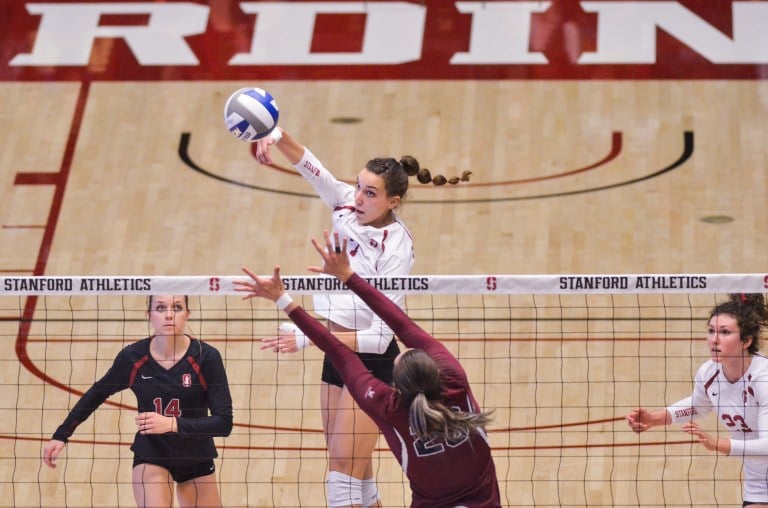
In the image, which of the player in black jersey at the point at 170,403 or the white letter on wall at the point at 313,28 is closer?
the player in black jersey at the point at 170,403

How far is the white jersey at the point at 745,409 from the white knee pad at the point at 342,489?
2127 mm

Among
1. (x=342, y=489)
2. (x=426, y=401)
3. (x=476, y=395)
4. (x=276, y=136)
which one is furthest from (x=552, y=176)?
(x=426, y=401)

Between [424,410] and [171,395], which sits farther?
[171,395]

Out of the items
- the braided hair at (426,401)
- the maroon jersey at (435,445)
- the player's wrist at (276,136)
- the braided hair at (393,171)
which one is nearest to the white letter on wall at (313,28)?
the player's wrist at (276,136)

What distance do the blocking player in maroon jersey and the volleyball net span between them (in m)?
3.77

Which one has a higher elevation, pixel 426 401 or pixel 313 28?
pixel 313 28

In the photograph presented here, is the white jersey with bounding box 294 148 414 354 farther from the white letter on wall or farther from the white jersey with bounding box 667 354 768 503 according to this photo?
the white letter on wall

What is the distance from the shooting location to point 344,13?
20.2 metres

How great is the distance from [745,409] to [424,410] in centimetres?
293

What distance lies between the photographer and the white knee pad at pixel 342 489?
383 inches

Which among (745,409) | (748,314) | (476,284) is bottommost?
(745,409)

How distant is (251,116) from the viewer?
10773 millimetres

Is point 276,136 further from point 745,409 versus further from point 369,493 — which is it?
point 745,409

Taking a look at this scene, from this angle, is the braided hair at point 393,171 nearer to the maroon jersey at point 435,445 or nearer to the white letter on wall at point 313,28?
the maroon jersey at point 435,445
